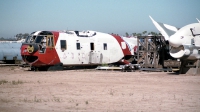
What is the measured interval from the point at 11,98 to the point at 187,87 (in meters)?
7.10

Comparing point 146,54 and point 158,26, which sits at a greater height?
point 158,26

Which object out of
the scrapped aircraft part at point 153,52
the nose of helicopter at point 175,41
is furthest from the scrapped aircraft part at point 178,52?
the scrapped aircraft part at point 153,52

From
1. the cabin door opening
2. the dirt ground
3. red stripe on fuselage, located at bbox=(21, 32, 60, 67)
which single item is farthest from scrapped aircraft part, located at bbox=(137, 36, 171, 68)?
the dirt ground

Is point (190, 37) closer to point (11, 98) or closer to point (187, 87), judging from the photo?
point (187, 87)

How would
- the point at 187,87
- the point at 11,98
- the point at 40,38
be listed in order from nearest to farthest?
the point at 11,98 → the point at 187,87 → the point at 40,38

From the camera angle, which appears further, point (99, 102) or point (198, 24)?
point (198, 24)

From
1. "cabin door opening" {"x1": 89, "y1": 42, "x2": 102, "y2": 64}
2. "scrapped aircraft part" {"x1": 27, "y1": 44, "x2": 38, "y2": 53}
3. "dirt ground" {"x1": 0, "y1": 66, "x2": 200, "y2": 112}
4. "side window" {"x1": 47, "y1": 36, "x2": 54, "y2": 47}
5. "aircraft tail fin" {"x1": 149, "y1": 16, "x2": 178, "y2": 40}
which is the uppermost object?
"aircraft tail fin" {"x1": 149, "y1": 16, "x2": 178, "y2": 40}

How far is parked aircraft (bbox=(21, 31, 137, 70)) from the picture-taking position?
934 inches

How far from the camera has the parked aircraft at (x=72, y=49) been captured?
Answer: 23.7 m

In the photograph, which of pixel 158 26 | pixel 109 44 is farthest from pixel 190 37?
pixel 109 44

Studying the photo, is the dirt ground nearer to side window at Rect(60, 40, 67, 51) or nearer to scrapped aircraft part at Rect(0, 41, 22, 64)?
side window at Rect(60, 40, 67, 51)

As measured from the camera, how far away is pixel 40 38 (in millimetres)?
24000

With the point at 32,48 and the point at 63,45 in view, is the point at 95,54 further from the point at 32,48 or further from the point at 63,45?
the point at 32,48

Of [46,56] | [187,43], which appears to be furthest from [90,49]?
[187,43]
